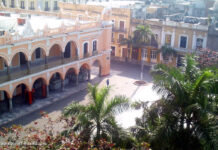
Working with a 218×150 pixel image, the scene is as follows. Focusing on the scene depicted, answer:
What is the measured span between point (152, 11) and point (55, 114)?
2889 centimetres

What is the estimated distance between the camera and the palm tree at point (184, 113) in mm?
11406

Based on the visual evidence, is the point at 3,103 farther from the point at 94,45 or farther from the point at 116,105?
the point at 116,105

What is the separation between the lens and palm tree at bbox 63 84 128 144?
12.8m

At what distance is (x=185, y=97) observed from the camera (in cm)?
1224

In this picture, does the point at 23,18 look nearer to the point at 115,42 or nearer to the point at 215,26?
the point at 115,42

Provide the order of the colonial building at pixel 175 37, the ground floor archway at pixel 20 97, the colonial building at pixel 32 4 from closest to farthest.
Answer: the ground floor archway at pixel 20 97, the colonial building at pixel 175 37, the colonial building at pixel 32 4

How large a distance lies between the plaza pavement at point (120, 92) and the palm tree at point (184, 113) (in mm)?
7206

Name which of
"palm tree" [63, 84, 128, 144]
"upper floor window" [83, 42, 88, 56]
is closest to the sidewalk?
"upper floor window" [83, 42, 88, 56]

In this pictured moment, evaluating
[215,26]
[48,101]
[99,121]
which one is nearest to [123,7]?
[215,26]

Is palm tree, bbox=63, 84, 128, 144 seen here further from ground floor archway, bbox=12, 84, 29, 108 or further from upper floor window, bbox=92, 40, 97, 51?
upper floor window, bbox=92, 40, 97, 51

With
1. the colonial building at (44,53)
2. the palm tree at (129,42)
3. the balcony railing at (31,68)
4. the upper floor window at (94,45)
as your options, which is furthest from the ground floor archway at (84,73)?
the palm tree at (129,42)

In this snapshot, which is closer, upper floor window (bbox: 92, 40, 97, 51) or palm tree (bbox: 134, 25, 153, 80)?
upper floor window (bbox: 92, 40, 97, 51)

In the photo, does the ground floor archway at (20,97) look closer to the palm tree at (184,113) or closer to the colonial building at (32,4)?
the palm tree at (184,113)

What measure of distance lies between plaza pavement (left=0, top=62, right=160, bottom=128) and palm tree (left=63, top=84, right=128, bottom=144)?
741 centimetres
